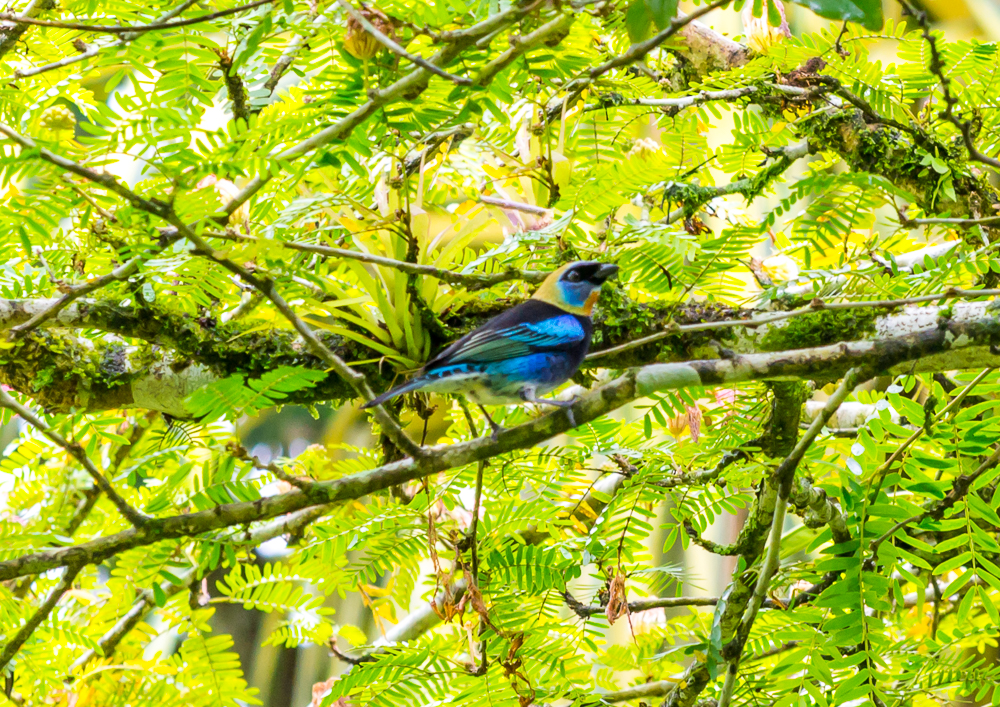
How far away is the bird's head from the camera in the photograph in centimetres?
277

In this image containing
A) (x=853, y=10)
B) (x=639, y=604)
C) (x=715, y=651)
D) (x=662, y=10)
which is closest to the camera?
(x=853, y=10)

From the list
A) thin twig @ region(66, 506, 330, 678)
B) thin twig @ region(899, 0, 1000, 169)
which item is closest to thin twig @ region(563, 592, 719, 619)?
thin twig @ region(66, 506, 330, 678)

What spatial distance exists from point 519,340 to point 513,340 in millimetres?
26

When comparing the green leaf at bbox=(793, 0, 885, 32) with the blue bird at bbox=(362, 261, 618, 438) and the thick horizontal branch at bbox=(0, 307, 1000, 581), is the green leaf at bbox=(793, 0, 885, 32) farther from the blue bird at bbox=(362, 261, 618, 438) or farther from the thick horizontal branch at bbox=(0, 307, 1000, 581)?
the blue bird at bbox=(362, 261, 618, 438)

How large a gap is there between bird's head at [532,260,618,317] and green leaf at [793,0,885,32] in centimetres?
135

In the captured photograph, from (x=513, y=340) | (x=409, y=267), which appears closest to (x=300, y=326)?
(x=409, y=267)

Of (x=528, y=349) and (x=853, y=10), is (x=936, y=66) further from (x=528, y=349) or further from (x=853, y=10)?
(x=528, y=349)

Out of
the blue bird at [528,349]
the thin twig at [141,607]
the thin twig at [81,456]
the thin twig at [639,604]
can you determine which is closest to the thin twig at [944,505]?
the thin twig at [639,604]

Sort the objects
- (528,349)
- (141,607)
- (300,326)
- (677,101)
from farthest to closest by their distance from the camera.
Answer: (141,607), (677,101), (528,349), (300,326)

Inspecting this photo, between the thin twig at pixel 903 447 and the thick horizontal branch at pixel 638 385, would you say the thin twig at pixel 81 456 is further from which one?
the thin twig at pixel 903 447

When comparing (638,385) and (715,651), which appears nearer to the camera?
(638,385)

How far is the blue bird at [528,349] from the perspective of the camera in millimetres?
2539

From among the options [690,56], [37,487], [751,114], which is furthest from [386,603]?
[690,56]

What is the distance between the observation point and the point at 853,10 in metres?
1.46
